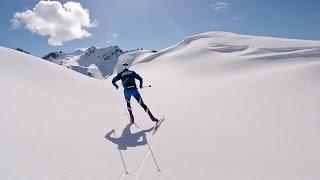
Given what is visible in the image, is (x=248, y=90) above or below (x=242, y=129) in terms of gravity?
above

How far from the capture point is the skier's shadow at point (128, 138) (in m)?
8.89

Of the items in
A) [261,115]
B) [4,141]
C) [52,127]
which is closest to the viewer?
[4,141]

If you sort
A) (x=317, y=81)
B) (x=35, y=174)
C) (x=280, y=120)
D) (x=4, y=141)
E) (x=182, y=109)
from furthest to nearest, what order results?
(x=317, y=81)
(x=182, y=109)
(x=280, y=120)
(x=4, y=141)
(x=35, y=174)

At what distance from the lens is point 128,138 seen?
9.77m

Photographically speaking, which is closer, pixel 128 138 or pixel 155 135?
pixel 128 138

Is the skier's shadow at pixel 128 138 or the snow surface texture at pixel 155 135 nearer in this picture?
the snow surface texture at pixel 155 135

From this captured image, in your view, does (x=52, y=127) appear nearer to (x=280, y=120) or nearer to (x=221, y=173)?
(x=221, y=173)

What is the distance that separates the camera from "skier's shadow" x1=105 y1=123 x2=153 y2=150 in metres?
8.89

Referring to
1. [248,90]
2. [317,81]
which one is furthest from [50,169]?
[317,81]

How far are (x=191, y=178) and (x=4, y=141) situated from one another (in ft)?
13.6

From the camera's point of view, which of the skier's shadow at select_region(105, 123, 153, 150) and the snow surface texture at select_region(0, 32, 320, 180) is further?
the skier's shadow at select_region(105, 123, 153, 150)

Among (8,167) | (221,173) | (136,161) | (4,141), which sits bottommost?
(221,173)

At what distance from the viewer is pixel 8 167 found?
6.09 metres

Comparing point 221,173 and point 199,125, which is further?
point 199,125
